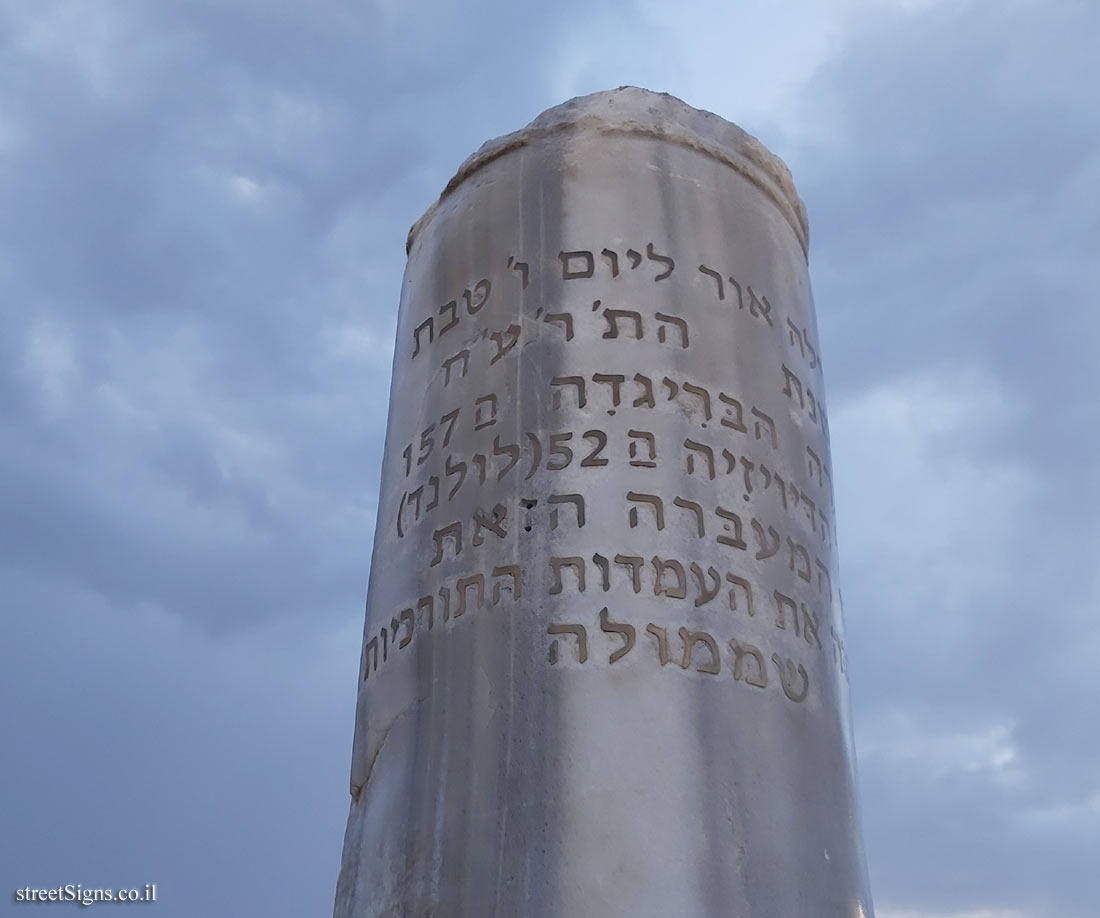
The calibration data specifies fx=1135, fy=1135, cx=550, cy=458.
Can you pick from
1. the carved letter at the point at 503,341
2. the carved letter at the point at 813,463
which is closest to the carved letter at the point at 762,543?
the carved letter at the point at 813,463

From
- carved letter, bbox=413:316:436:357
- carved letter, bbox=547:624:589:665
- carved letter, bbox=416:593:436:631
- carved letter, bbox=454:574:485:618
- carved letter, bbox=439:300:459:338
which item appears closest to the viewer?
carved letter, bbox=547:624:589:665

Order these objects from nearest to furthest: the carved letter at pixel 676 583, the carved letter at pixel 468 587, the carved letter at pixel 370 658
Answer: the carved letter at pixel 676 583 < the carved letter at pixel 468 587 < the carved letter at pixel 370 658

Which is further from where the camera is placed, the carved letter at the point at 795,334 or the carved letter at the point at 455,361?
the carved letter at the point at 795,334

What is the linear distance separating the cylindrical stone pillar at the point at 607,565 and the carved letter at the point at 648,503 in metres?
0.01

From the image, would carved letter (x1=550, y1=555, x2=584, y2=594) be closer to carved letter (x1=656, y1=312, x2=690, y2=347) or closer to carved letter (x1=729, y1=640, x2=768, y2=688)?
carved letter (x1=729, y1=640, x2=768, y2=688)

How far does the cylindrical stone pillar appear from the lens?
316cm

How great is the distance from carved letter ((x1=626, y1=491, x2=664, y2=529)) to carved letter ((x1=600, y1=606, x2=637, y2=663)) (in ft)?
1.08

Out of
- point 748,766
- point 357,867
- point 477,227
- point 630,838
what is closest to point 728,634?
point 748,766

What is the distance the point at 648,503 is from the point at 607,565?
0.25 m

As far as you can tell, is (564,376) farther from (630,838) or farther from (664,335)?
(630,838)

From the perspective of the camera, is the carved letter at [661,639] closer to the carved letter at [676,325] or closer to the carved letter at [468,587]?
the carved letter at [468,587]

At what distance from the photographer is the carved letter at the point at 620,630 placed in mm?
3342

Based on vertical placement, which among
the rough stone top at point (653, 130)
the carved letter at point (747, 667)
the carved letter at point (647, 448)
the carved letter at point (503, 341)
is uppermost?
the rough stone top at point (653, 130)

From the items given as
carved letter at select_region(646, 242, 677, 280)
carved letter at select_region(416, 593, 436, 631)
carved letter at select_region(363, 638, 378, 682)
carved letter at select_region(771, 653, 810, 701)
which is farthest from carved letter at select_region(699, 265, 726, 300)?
carved letter at select_region(363, 638, 378, 682)
